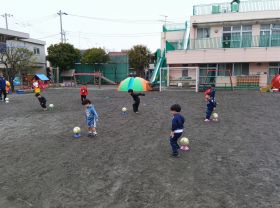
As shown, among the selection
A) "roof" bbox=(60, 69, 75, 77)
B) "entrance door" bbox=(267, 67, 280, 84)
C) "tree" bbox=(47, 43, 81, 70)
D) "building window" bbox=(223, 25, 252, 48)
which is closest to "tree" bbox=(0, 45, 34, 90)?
"tree" bbox=(47, 43, 81, 70)

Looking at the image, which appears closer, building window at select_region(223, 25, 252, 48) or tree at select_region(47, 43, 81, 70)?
building window at select_region(223, 25, 252, 48)

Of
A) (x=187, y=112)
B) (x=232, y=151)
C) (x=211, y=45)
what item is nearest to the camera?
(x=232, y=151)

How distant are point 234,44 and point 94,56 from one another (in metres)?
25.2

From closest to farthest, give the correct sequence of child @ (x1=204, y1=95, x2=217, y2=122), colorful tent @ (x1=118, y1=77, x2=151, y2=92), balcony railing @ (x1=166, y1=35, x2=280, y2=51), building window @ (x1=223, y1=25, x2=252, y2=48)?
child @ (x1=204, y1=95, x2=217, y2=122), colorful tent @ (x1=118, y1=77, x2=151, y2=92), balcony railing @ (x1=166, y1=35, x2=280, y2=51), building window @ (x1=223, y1=25, x2=252, y2=48)

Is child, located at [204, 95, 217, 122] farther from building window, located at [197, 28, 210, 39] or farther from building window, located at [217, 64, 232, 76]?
building window, located at [197, 28, 210, 39]

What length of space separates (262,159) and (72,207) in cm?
431

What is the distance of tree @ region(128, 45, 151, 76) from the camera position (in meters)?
45.5

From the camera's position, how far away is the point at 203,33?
28484mm

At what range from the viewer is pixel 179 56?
27062 millimetres

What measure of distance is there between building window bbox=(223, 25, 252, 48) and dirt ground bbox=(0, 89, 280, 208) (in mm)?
18144

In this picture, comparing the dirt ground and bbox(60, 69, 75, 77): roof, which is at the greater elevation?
bbox(60, 69, 75, 77): roof

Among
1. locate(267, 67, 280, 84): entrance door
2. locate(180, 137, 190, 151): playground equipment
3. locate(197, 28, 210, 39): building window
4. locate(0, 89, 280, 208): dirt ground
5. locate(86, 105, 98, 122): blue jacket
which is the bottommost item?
locate(0, 89, 280, 208): dirt ground

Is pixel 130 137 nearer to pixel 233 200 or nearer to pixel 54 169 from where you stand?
pixel 54 169

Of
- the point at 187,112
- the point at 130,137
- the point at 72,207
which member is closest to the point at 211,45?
the point at 187,112
